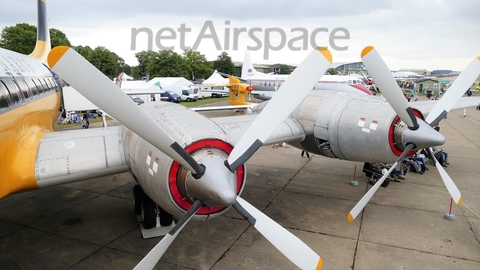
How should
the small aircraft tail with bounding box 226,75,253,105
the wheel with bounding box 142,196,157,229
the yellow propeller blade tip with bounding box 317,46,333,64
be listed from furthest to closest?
the small aircraft tail with bounding box 226,75,253,105 < the wheel with bounding box 142,196,157,229 < the yellow propeller blade tip with bounding box 317,46,333,64

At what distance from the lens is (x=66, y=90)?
11711 mm

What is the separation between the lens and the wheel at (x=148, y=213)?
6.67 m

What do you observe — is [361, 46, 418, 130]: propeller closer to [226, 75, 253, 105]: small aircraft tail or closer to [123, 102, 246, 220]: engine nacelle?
[123, 102, 246, 220]: engine nacelle

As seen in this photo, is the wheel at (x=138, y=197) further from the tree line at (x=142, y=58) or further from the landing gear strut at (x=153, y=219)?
the tree line at (x=142, y=58)

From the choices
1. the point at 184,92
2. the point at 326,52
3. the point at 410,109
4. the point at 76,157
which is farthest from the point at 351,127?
the point at 184,92

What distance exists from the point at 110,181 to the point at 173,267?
5903mm

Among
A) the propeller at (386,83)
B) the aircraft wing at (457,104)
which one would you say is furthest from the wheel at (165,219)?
the aircraft wing at (457,104)

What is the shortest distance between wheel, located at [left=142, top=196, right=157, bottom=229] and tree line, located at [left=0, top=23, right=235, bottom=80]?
194ft

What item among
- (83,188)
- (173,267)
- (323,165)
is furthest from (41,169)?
(323,165)

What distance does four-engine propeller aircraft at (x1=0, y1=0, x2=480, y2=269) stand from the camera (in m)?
3.79

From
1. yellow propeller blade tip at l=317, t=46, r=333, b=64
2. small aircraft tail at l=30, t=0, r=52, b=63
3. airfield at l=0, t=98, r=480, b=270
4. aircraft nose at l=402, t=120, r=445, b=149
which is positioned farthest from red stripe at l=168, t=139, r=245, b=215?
small aircraft tail at l=30, t=0, r=52, b=63

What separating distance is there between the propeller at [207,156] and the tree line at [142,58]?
202 ft

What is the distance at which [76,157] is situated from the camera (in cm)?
580

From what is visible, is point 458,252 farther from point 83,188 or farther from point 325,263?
point 83,188
